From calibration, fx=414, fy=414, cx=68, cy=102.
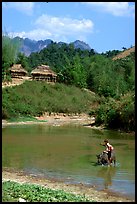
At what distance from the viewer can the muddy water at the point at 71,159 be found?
1325 cm

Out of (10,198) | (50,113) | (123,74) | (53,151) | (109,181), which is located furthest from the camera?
(123,74)

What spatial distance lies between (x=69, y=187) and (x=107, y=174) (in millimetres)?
2671

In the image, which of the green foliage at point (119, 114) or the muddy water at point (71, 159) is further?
the green foliage at point (119, 114)

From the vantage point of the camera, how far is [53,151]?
2023cm

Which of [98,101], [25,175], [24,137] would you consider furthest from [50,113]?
[25,175]

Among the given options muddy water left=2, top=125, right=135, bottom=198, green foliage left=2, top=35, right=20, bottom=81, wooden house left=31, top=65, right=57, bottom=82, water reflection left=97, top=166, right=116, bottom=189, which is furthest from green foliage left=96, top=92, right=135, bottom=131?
wooden house left=31, top=65, right=57, bottom=82

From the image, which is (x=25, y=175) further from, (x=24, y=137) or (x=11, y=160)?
(x=24, y=137)

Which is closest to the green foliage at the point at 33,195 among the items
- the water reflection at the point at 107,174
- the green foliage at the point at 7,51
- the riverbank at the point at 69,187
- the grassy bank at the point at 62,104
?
the riverbank at the point at 69,187

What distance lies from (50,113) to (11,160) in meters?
29.8

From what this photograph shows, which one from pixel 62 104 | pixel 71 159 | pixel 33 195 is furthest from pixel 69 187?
pixel 62 104

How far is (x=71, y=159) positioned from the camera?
17.7 m

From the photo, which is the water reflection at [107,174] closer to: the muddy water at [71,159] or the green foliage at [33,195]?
the muddy water at [71,159]

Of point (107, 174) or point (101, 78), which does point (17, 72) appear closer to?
point (101, 78)

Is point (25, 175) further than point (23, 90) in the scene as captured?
No
